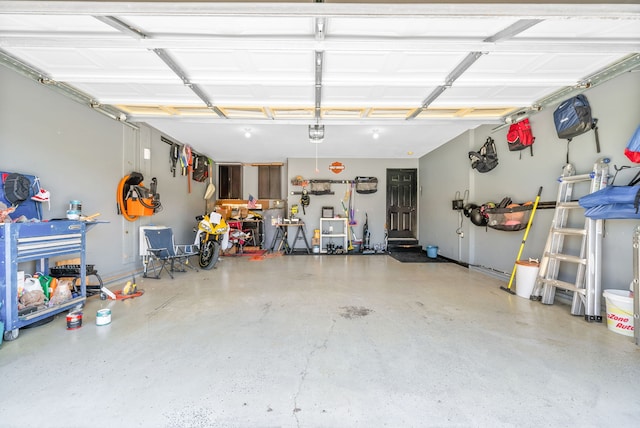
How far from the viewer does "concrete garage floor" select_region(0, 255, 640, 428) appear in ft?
4.67

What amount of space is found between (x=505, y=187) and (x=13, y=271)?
609 cm

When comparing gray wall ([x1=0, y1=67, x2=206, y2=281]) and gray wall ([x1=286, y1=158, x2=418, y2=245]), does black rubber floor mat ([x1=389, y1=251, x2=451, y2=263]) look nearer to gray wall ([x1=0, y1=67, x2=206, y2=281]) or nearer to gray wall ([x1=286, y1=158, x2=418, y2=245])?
gray wall ([x1=286, y1=158, x2=418, y2=245])

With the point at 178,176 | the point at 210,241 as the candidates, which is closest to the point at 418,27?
the point at 210,241

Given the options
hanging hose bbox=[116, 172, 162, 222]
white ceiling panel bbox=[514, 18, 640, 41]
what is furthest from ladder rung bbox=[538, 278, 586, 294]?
hanging hose bbox=[116, 172, 162, 222]

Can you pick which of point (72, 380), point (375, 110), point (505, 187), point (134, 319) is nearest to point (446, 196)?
→ point (505, 187)

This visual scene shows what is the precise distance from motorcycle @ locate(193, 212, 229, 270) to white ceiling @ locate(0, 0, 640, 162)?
2.13 metres

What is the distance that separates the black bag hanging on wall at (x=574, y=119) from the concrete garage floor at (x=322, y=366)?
2.06m

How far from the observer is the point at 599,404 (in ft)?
4.94

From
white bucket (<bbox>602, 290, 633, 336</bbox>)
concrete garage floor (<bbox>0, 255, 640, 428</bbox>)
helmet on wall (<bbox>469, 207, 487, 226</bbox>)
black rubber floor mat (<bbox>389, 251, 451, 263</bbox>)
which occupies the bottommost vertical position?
black rubber floor mat (<bbox>389, 251, 451, 263</bbox>)

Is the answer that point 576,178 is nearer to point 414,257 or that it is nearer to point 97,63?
point 414,257

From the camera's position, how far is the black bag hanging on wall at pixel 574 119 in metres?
2.98

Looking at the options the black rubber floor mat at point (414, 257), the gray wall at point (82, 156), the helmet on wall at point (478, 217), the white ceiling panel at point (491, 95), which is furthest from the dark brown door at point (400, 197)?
the gray wall at point (82, 156)

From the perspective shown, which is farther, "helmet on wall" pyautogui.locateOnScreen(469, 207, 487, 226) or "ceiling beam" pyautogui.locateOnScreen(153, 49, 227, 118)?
"helmet on wall" pyautogui.locateOnScreen(469, 207, 487, 226)

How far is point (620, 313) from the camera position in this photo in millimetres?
2367
